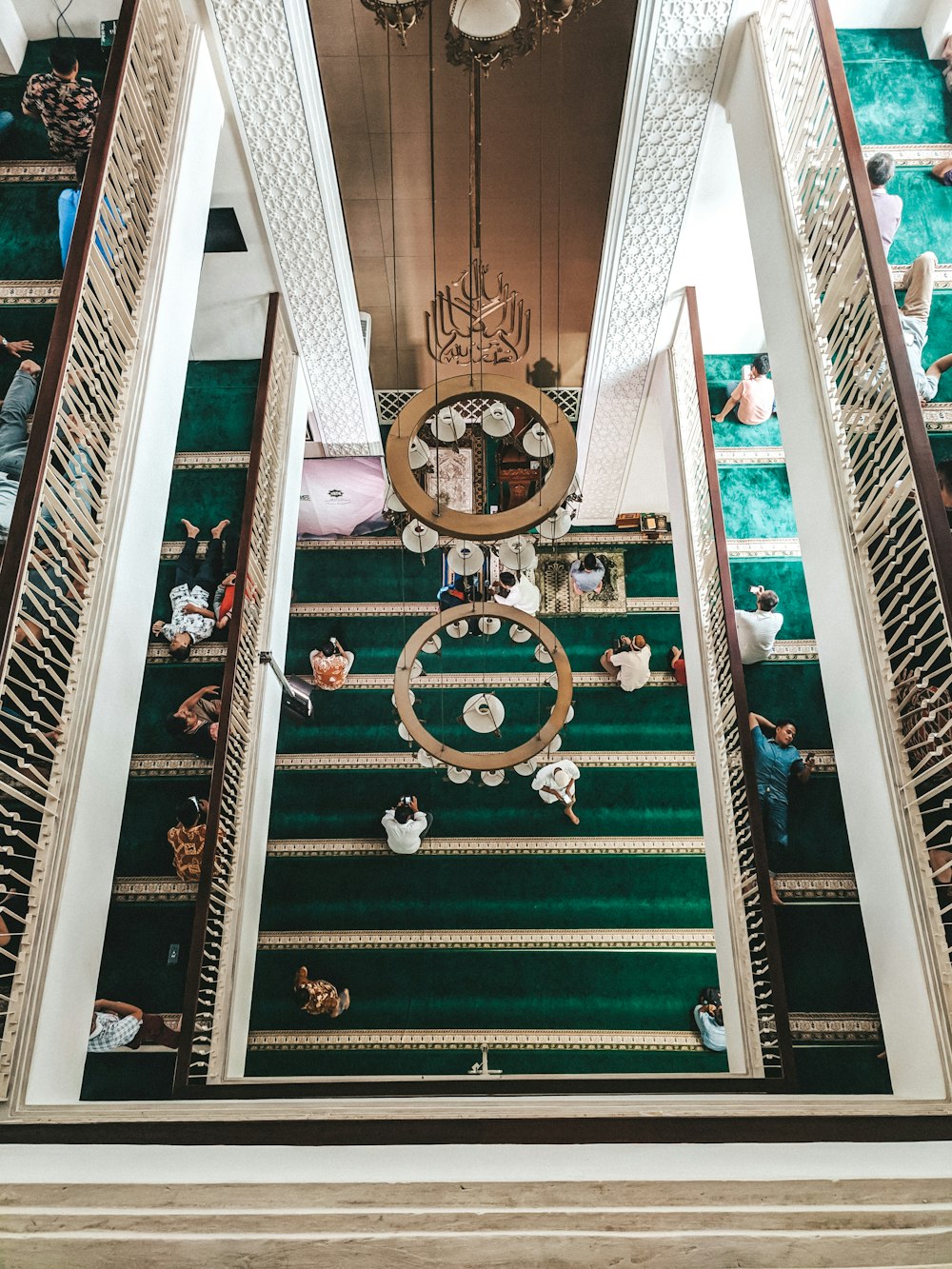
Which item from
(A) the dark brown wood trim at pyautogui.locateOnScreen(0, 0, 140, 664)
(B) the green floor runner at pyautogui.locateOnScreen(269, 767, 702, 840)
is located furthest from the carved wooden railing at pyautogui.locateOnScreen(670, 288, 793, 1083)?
(A) the dark brown wood trim at pyautogui.locateOnScreen(0, 0, 140, 664)

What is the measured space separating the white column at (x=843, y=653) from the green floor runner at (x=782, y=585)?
6.20 ft

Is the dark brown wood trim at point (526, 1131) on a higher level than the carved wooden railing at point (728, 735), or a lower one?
lower

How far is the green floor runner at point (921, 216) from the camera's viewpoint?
4355 millimetres

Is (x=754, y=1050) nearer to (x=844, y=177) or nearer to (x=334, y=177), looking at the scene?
(x=844, y=177)

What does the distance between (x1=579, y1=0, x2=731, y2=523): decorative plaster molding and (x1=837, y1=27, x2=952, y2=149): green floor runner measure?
90 cm

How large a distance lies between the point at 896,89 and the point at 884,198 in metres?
1.17

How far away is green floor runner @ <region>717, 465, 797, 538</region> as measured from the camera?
20.0 feet

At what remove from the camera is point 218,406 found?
6.75 metres

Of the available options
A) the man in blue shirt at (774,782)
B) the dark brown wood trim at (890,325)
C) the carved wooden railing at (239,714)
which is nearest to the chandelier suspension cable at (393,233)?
the carved wooden railing at (239,714)

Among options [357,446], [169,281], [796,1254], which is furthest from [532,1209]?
[357,446]

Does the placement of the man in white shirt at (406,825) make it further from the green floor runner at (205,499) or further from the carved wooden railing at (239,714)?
the green floor runner at (205,499)

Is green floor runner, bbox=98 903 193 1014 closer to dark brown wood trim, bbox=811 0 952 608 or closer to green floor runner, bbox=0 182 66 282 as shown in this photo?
green floor runner, bbox=0 182 66 282

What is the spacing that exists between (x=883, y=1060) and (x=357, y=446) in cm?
644

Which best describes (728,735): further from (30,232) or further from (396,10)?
(30,232)
